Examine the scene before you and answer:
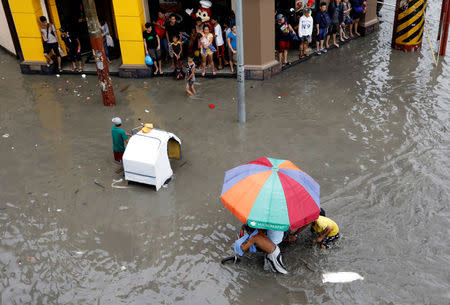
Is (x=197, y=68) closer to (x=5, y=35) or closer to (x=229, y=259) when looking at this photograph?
(x=5, y=35)

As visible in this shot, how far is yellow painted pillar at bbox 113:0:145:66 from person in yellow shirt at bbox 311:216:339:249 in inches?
343

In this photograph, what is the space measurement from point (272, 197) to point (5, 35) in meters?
14.2

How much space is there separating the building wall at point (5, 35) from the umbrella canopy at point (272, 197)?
13.0 meters

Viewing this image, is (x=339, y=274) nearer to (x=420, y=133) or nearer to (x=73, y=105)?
(x=420, y=133)

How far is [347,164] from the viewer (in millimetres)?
8547

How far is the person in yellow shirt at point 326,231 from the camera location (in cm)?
635

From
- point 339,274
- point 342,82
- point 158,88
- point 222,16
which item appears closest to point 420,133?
point 342,82

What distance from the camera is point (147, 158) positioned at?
7.73 m

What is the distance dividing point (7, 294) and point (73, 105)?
Result: 6682 mm

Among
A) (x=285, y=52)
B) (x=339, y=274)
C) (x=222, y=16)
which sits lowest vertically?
(x=339, y=274)

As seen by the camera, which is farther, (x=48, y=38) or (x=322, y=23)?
(x=322, y=23)

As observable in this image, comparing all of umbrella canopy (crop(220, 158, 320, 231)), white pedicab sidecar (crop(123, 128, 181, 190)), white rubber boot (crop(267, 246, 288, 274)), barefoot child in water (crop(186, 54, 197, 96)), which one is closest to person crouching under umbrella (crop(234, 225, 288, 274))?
white rubber boot (crop(267, 246, 288, 274))

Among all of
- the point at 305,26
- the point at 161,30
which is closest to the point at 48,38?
the point at 161,30

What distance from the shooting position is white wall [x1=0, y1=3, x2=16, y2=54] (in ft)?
49.6
